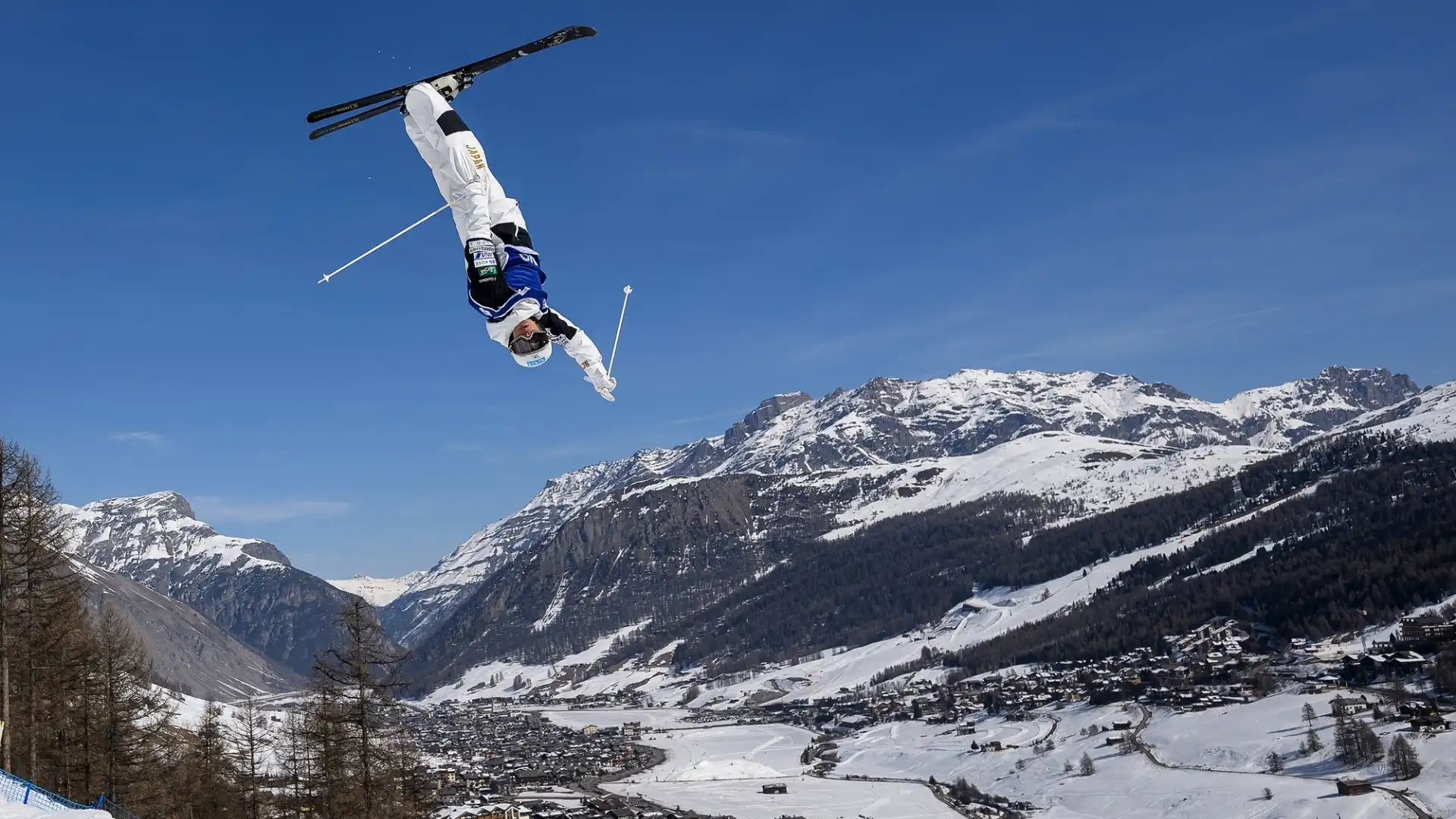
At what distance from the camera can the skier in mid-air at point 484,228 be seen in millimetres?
11883

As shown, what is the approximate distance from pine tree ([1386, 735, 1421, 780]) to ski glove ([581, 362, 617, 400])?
85.1 m

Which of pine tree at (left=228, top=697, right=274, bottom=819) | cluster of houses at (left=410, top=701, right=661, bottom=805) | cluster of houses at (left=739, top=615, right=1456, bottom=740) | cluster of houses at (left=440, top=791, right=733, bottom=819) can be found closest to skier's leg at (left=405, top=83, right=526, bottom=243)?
pine tree at (left=228, top=697, right=274, bottom=819)

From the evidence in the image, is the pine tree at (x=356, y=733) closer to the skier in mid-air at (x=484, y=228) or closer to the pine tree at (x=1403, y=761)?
the skier in mid-air at (x=484, y=228)

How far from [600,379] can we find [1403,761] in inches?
3409

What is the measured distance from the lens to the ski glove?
13.2 meters

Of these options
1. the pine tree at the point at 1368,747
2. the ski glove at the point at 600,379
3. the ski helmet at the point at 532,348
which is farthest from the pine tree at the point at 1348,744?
the ski helmet at the point at 532,348

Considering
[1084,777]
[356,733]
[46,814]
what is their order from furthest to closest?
[1084,777], [356,733], [46,814]

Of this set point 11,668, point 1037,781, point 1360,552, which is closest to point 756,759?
point 1037,781

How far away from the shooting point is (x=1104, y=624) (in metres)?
199

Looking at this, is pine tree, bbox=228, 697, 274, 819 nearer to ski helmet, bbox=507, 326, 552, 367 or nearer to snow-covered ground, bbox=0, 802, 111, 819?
snow-covered ground, bbox=0, 802, 111, 819

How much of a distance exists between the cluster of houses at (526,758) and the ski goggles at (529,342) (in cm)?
8324

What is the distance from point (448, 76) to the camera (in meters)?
12.0

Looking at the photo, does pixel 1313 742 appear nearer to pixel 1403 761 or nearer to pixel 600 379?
pixel 1403 761

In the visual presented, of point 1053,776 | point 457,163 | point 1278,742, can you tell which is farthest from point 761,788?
point 457,163
